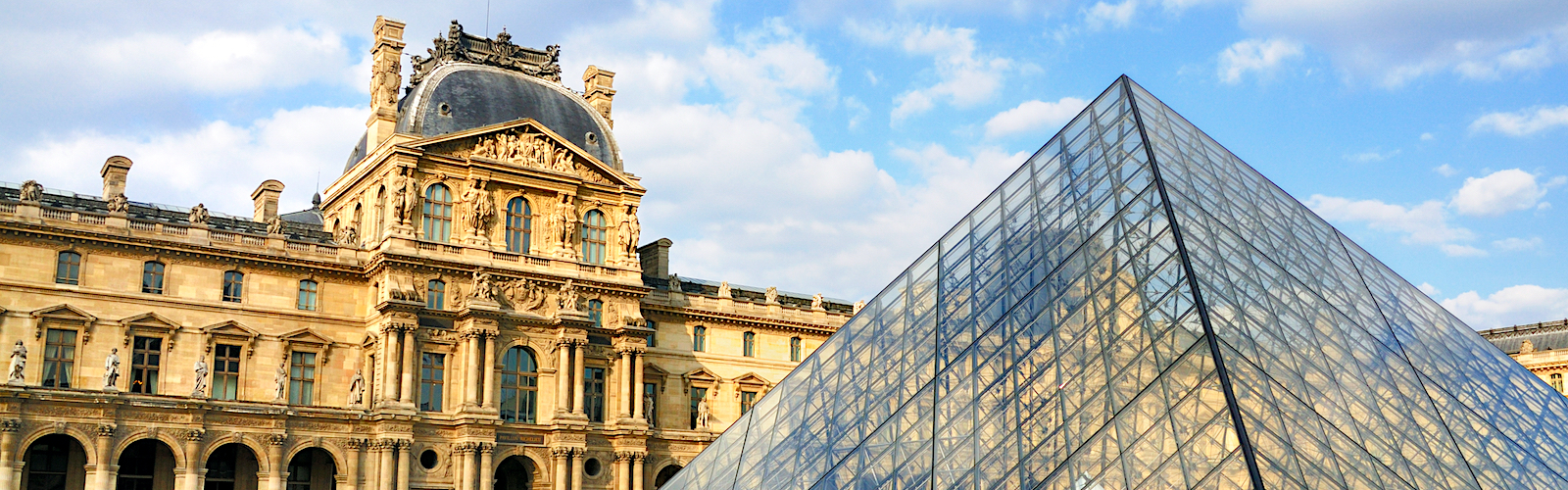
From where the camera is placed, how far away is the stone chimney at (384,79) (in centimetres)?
4231

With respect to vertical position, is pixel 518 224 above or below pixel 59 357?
above

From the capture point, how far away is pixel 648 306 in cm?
4675

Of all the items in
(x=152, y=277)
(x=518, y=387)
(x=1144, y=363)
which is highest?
(x=152, y=277)

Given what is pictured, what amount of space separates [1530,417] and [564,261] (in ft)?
90.4

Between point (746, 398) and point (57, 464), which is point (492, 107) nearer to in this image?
point (746, 398)

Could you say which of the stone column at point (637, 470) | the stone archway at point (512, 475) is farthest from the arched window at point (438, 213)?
the stone column at point (637, 470)

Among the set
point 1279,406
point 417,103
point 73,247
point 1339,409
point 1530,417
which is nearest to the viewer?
point 1279,406

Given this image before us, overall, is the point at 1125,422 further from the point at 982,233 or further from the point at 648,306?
the point at 648,306

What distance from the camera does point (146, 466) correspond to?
38.0 m

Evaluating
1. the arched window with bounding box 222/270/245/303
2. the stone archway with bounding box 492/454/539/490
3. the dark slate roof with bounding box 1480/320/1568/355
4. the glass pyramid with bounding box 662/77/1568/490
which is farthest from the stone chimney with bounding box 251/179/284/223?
the dark slate roof with bounding box 1480/320/1568/355

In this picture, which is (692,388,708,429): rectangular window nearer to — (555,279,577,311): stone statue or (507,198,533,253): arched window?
(555,279,577,311): stone statue

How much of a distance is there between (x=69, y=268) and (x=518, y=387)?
462 inches

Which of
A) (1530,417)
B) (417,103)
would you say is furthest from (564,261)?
(1530,417)

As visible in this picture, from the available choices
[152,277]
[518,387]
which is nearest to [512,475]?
[518,387]
